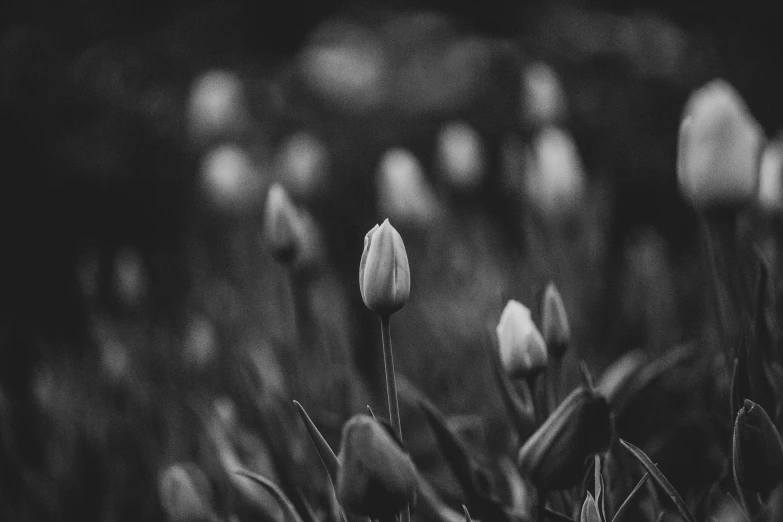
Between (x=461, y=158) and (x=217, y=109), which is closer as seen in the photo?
(x=461, y=158)

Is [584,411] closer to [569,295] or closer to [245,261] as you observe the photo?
[569,295]

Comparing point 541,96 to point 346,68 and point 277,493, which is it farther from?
point 346,68

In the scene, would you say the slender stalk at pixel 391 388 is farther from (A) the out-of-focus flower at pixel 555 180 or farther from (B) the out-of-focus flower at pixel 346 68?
(B) the out-of-focus flower at pixel 346 68

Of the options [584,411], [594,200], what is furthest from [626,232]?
[584,411]

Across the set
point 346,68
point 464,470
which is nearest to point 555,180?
point 464,470

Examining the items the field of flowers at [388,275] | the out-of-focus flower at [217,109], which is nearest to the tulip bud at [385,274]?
the field of flowers at [388,275]
